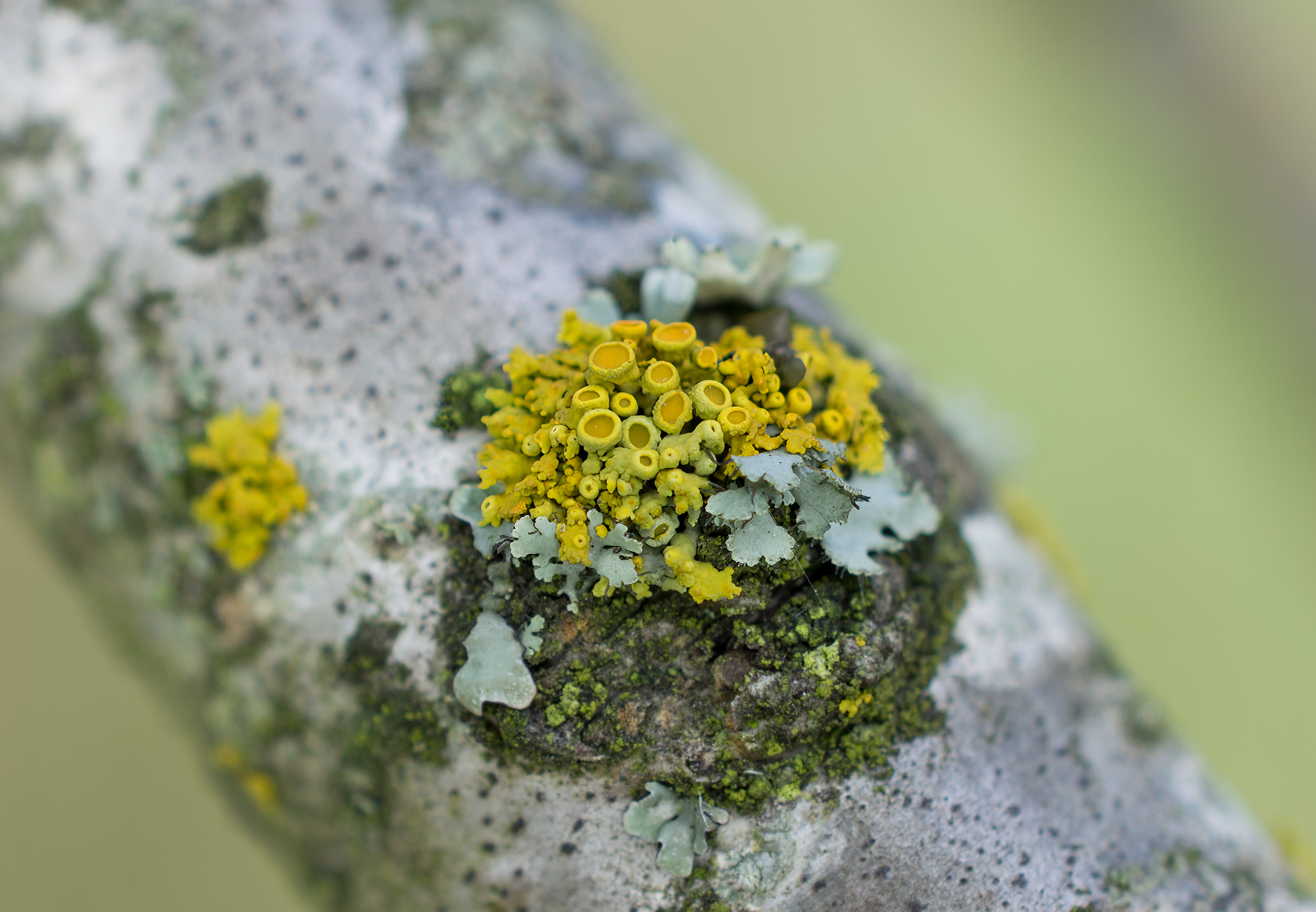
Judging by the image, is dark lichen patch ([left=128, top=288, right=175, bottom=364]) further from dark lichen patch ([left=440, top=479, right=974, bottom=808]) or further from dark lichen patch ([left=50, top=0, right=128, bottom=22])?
dark lichen patch ([left=440, top=479, right=974, bottom=808])

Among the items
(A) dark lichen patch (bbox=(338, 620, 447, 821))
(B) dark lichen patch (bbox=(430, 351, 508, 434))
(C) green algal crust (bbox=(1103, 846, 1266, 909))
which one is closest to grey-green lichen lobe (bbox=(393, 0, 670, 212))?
(B) dark lichen patch (bbox=(430, 351, 508, 434))

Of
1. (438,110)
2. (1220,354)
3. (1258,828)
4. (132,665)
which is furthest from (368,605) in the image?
(1220,354)

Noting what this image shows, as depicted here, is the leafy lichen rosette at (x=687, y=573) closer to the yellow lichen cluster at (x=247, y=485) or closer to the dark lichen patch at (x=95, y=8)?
the yellow lichen cluster at (x=247, y=485)

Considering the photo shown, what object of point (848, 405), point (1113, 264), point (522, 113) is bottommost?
point (848, 405)

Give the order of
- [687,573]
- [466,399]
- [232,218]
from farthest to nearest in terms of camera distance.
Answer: [232,218] < [466,399] < [687,573]

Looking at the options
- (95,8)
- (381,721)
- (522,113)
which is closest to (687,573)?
(381,721)

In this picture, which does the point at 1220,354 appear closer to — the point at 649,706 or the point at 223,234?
the point at 649,706

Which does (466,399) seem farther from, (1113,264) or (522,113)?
(1113,264)

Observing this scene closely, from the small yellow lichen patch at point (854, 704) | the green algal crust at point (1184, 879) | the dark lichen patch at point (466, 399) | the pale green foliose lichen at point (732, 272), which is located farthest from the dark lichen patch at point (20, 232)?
the green algal crust at point (1184, 879)
